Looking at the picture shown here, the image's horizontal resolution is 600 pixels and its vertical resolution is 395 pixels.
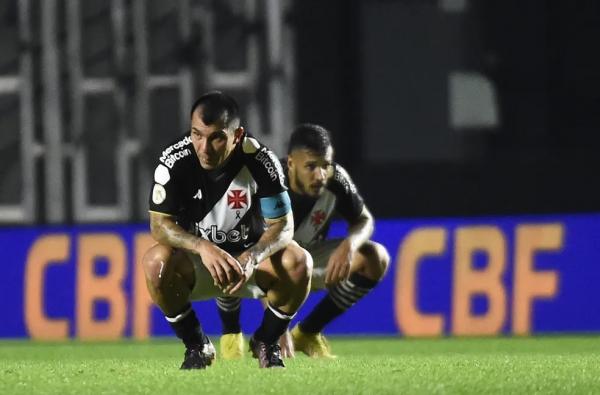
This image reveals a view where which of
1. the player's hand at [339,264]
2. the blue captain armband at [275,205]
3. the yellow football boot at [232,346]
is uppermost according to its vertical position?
the blue captain armband at [275,205]

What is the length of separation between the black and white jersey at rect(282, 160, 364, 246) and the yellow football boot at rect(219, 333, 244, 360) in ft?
1.91

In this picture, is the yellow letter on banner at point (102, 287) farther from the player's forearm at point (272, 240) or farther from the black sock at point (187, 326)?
the player's forearm at point (272, 240)

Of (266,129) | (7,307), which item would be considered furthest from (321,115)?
(7,307)

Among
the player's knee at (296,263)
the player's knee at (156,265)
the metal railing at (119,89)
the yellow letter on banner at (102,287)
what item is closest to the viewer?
the player's knee at (156,265)

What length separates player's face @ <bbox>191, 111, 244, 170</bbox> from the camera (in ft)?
21.7

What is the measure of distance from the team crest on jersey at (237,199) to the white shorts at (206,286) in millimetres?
262

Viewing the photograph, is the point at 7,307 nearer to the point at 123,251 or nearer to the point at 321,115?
the point at 123,251

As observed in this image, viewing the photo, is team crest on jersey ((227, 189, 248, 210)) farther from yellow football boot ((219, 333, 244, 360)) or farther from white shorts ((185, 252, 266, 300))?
yellow football boot ((219, 333, 244, 360))

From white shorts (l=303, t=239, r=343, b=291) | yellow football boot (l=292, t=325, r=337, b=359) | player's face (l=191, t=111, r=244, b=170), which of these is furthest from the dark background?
player's face (l=191, t=111, r=244, b=170)

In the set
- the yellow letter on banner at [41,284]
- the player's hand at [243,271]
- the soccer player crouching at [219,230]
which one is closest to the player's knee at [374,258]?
the soccer player crouching at [219,230]

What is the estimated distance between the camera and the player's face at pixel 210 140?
21.7 ft

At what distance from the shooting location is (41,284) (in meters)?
12.5

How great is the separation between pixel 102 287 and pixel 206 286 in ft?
17.6

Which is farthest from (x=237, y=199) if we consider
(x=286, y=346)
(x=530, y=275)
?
(x=530, y=275)
